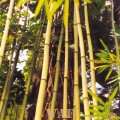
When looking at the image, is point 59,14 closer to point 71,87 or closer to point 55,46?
point 55,46

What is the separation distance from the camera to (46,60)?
4.33 feet

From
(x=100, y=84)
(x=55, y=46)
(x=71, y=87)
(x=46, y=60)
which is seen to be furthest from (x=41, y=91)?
(x=100, y=84)

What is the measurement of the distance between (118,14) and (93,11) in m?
0.94

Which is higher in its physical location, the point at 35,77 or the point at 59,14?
the point at 59,14

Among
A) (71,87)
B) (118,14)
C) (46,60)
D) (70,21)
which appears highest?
(118,14)

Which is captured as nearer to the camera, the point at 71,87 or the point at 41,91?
the point at 41,91

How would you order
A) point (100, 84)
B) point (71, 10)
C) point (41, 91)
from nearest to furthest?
point (41, 91) < point (71, 10) < point (100, 84)

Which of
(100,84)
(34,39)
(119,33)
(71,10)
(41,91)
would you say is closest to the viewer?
(41,91)

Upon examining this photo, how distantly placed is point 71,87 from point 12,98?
67 centimetres

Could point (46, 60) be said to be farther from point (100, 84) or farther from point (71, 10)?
point (100, 84)

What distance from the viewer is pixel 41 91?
1.24 meters

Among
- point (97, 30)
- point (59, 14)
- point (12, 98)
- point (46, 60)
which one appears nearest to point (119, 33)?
point (97, 30)

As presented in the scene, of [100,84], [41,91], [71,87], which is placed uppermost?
[100,84]

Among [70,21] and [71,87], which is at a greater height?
[70,21]
